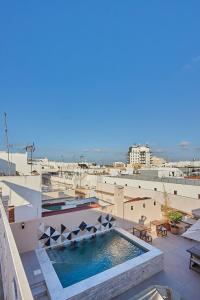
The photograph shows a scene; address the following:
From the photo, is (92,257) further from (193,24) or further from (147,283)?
(193,24)

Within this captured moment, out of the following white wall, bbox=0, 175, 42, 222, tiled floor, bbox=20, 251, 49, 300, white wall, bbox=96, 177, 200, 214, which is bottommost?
tiled floor, bbox=20, 251, 49, 300

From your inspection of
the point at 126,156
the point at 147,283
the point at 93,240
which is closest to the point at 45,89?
the point at 93,240

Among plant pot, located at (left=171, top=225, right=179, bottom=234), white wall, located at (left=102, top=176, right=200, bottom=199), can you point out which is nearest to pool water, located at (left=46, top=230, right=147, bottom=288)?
plant pot, located at (left=171, top=225, right=179, bottom=234)

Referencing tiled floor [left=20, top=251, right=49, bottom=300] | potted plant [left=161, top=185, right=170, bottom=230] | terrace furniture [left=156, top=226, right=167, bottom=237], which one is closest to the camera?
tiled floor [left=20, top=251, right=49, bottom=300]

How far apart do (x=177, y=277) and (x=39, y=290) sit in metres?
4.46

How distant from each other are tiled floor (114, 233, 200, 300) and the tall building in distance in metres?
84.2

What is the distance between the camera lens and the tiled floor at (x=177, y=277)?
602 centimetres

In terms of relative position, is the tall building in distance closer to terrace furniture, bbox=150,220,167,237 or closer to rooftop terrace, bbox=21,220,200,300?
terrace furniture, bbox=150,220,167,237

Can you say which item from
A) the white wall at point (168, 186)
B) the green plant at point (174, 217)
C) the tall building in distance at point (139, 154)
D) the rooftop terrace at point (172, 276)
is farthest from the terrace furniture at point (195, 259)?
the tall building in distance at point (139, 154)

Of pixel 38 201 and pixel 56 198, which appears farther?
pixel 56 198

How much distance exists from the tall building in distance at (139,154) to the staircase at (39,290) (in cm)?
8799

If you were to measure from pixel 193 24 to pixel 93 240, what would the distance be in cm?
1275

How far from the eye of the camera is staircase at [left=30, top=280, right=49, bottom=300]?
550cm

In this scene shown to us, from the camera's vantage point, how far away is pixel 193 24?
11.4 meters
